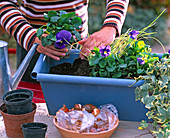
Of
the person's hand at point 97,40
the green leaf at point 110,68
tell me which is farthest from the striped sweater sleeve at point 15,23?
the green leaf at point 110,68

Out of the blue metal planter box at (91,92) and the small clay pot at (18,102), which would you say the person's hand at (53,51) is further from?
the small clay pot at (18,102)

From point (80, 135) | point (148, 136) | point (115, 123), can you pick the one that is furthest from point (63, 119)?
point (148, 136)

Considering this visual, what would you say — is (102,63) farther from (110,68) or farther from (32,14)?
(32,14)

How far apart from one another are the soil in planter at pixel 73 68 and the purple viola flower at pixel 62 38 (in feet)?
0.43

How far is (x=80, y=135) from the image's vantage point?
2.96 feet

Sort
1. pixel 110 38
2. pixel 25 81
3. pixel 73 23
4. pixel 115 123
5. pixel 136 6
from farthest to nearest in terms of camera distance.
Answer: pixel 136 6 < pixel 25 81 < pixel 110 38 < pixel 73 23 < pixel 115 123

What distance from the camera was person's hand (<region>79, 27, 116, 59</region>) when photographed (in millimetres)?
1255

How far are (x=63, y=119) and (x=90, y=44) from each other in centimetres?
45

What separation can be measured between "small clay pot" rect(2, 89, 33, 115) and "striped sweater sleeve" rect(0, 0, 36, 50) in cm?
40

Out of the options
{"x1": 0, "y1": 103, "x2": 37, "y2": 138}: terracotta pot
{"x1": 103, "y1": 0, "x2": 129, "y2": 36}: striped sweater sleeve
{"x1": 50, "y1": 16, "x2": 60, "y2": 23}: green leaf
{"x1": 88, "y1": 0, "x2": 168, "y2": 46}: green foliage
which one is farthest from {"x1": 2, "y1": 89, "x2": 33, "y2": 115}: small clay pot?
{"x1": 88, "y1": 0, "x2": 168, "y2": 46}: green foliage

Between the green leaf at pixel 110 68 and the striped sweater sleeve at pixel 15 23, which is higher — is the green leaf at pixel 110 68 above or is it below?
below

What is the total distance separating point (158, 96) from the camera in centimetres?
89

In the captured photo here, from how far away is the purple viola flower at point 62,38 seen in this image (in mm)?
1125

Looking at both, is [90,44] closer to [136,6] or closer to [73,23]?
[73,23]
